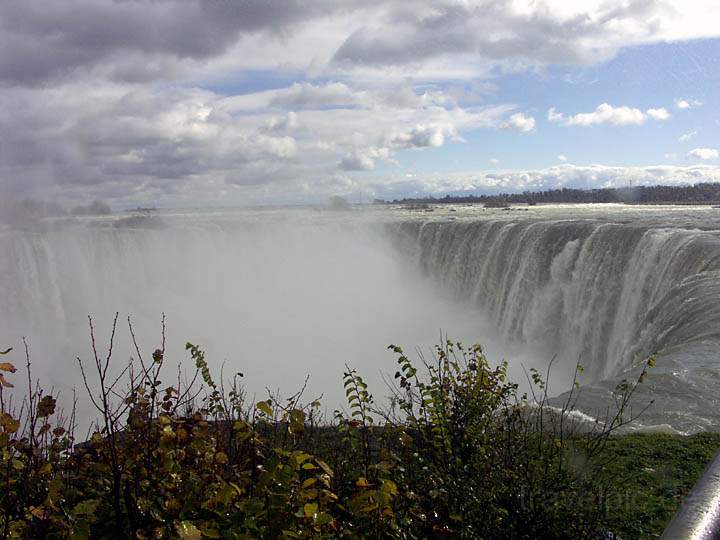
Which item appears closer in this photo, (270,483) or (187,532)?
(187,532)

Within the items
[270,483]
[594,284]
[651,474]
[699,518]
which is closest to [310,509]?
[270,483]

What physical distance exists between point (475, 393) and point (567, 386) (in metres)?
14.4

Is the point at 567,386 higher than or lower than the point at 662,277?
lower

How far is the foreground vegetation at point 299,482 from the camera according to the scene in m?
2.64

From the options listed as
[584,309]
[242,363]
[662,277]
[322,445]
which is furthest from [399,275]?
[322,445]

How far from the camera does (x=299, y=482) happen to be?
2.75 metres

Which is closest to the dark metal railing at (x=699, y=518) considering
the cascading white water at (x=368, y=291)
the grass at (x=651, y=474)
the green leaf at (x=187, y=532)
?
the green leaf at (x=187, y=532)

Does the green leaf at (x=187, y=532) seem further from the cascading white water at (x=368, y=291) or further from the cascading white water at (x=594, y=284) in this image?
the cascading white water at (x=594, y=284)

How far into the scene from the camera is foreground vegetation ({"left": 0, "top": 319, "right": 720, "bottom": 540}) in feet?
8.66

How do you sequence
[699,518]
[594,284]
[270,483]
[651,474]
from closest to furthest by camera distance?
[699,518] → [270,483] → [651,474] → [594,284]

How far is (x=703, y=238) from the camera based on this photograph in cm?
1545

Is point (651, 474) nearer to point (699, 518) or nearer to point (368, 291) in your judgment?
point (699, 518)

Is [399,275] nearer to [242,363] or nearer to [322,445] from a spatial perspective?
[242,363]

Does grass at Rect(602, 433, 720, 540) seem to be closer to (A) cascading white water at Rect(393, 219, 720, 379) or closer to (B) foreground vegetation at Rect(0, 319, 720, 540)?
(B) foreground vegetation at Rect(0, 319, 720, 540)
